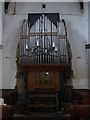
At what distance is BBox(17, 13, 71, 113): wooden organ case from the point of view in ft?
36.9

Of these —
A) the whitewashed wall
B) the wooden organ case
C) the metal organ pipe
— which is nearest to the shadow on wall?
the whitewashed wall

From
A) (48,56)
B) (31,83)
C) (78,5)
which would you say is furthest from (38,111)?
(78,5)

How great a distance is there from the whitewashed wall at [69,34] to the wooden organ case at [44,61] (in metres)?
0.85

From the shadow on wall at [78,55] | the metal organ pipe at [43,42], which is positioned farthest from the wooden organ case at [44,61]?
the shadow on wall at [78,55]

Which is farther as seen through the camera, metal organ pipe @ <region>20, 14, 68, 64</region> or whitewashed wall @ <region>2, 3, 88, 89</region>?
whitewashed wall @ <region>2, 3, 88, 89</region>

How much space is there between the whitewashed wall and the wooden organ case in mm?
847

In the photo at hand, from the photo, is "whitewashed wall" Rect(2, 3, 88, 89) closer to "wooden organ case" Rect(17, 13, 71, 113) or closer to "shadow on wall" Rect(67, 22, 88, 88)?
"shadow on wall" Rect(67, 22, 88, 88)

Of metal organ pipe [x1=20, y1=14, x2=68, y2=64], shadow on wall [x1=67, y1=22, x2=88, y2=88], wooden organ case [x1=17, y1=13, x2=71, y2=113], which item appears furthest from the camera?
shadow on wall [x1=67, y1=22, x2=88, y2=88]

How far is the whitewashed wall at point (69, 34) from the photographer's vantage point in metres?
12.8

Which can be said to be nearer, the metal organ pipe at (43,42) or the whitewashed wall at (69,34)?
the metal organ pipe at (43,42)

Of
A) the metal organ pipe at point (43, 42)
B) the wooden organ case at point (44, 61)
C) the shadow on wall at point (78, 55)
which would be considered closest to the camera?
the wooden organ case at point (44, 61)

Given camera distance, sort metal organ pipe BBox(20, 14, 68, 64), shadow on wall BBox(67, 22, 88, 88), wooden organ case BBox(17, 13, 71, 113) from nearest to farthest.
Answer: wooden organ case BBox(17, 13, 71, 113)
metal organ pipe BBox(20, 14, 68, 64)
shadow on wall BBox(67, 22, 88, 88)

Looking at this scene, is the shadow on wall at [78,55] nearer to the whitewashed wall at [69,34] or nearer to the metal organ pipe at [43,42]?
the whitewashed wall at [69,34]

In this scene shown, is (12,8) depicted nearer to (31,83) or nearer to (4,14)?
(4,14)
